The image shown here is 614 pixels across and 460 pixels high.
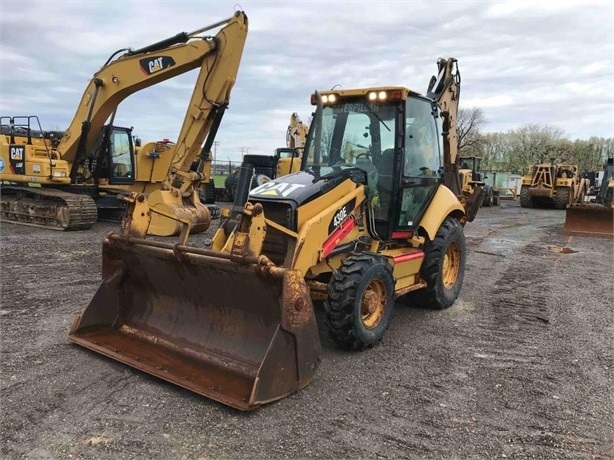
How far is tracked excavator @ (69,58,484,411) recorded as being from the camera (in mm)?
3691

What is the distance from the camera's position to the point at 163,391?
370 centimetres

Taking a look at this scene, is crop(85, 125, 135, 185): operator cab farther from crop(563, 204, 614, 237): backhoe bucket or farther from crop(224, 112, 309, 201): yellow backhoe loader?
crop(563, 204, 614, 237): backhoe bucket

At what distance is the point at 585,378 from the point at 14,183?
12887 millimetres

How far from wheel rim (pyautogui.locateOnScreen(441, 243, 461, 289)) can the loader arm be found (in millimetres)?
6023

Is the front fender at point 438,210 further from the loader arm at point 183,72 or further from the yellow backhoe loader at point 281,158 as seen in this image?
the yellow backhoe loader at point 281,158

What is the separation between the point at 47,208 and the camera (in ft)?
38.5

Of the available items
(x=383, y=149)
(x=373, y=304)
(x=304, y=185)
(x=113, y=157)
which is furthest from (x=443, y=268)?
(x=113, y=157)

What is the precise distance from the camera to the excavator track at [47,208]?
11289mm

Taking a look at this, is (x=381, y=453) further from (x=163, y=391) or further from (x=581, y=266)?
(x=581, y=266)

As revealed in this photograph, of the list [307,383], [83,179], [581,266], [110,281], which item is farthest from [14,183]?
[581,266]

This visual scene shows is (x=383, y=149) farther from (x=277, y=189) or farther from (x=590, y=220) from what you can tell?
(x=590, y=220)

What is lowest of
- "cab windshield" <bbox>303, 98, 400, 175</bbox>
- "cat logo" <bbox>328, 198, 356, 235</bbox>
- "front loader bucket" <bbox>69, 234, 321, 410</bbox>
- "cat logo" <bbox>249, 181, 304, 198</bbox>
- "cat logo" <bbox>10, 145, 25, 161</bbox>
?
"front loader bucket" <bbox>69, 234, 321, 410</bbox>

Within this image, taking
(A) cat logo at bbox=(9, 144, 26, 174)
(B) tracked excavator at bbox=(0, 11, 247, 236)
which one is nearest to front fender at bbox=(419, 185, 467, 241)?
(B) tracked excavator at bbox=(0, 11, 247, 236)

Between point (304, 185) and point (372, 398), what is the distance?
1881 millimetres
